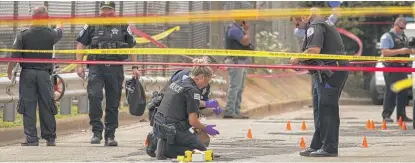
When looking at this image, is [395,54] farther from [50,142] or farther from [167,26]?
[50,142]

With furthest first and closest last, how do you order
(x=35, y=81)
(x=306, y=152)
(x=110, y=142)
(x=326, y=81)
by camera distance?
(x=35, y=81) < (x=110, y=142) < (x=306, y=152) < (x=326, y=81)

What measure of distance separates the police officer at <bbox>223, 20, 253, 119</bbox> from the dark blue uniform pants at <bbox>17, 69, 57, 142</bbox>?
6.25 meters

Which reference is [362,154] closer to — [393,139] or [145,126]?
[393,139]

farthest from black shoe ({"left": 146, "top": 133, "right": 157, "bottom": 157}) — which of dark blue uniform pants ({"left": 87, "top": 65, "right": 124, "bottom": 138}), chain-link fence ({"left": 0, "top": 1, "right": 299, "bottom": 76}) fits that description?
chain-link fence ({"left": 0, "top": 1, "right": 299, "bottom": 76})

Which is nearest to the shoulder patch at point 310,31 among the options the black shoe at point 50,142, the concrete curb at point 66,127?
the black shoe at point 50,142

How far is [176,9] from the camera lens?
23.7 m

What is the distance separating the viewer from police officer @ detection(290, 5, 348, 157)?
12836 mm

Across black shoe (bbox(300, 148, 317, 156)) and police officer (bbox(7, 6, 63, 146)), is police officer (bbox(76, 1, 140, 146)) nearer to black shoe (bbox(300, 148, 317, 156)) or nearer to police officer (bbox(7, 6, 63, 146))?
police officer (bbox(7, 6, 63, 146))

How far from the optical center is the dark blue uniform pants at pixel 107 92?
49.2ft

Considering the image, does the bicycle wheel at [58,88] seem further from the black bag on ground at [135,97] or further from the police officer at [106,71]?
the black bag on ground at [135,97]

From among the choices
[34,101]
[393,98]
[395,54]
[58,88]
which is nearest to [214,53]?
[34,101]

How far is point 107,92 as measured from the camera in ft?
49.8

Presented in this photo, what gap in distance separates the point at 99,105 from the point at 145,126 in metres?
3.48

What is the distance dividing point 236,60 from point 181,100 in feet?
28.9
